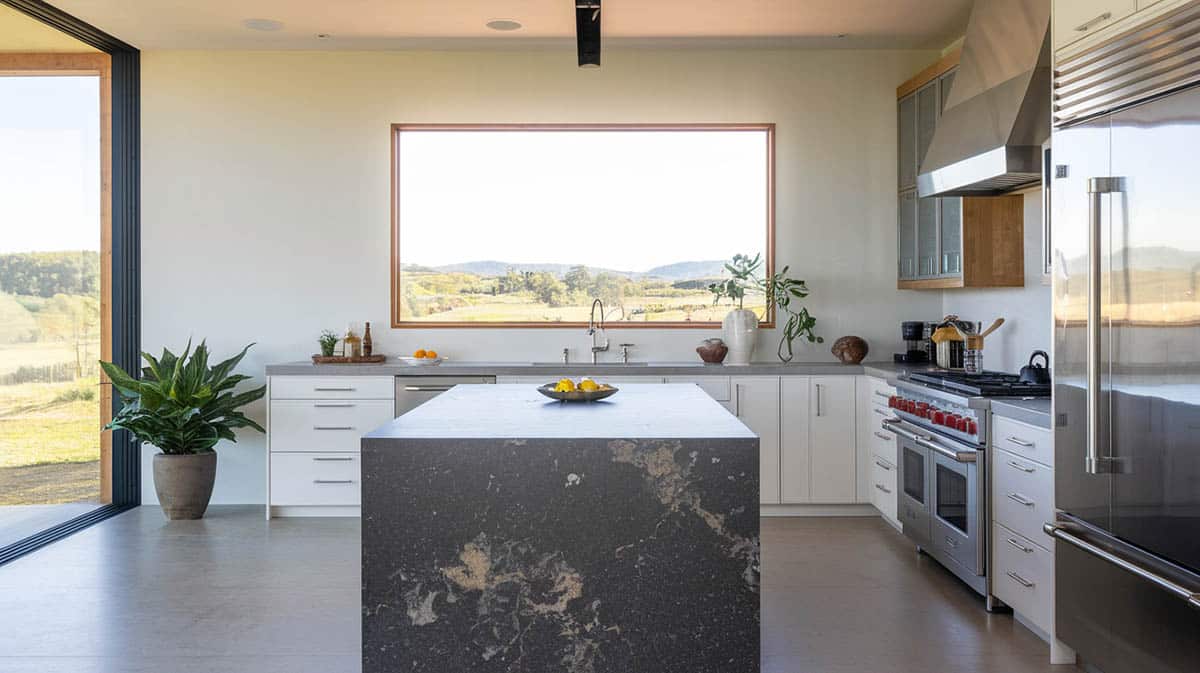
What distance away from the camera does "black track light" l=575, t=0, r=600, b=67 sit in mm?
3924

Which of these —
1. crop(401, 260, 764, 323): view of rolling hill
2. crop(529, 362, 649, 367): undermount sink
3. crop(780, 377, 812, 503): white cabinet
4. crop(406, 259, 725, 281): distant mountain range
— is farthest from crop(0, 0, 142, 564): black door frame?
crop(780, 377, 812, 503): white cabinet

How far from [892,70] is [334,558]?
4.65 metres

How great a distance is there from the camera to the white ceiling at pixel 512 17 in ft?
17.6

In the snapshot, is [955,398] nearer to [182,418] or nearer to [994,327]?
[994,327]

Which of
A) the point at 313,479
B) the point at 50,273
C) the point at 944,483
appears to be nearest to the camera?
the point at 944,483

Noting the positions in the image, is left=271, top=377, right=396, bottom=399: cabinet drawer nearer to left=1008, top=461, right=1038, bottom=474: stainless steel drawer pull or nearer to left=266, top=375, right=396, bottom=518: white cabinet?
left=266, top=375, right=396, bottom=518: white cabinet

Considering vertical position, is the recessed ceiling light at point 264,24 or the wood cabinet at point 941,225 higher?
the recessed ceiling light at point 264,24

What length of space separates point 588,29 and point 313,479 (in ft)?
11.0

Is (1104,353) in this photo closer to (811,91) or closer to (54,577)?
(811,91)

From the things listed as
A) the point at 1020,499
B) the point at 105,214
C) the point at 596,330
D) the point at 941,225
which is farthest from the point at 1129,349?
the point at 105,214

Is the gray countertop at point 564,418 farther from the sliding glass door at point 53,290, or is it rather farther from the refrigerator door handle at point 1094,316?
the sliding glass door at point 53,290

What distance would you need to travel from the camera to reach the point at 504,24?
5.77 metres

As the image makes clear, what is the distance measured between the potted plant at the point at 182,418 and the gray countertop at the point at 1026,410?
4291mm

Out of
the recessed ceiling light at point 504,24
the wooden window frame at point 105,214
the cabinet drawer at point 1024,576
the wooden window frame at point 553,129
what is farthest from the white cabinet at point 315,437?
the cabinet drawer at point 1024,576
